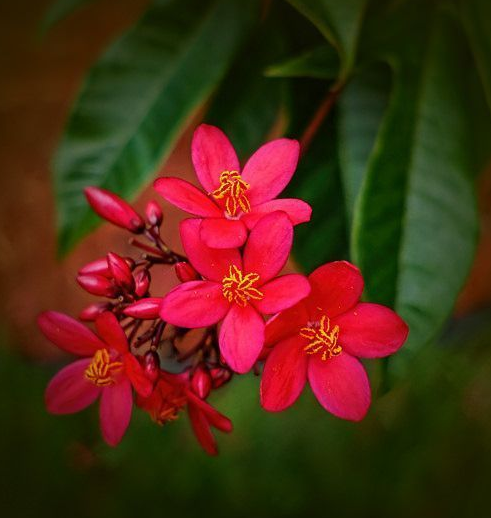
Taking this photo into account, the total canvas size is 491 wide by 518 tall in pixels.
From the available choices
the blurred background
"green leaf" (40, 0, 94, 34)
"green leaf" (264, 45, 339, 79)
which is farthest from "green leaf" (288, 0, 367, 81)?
the blurred background

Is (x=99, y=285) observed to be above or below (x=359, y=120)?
below

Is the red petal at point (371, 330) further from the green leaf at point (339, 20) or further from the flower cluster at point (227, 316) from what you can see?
the green leaf at point (339, 20)

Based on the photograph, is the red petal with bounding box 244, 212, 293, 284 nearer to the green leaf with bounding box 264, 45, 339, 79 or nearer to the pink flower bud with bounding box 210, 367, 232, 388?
the pink flower bud with bounding box 210, 367, 232, 388

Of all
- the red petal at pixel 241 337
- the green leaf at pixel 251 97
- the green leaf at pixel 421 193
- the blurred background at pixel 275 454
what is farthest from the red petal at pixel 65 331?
the blurred background at pixel 275 454

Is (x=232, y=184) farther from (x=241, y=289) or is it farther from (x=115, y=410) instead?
(x=115, y=410)

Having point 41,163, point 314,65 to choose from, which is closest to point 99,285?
point 314,65

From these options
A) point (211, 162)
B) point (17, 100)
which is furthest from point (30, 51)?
point (211, 162)
